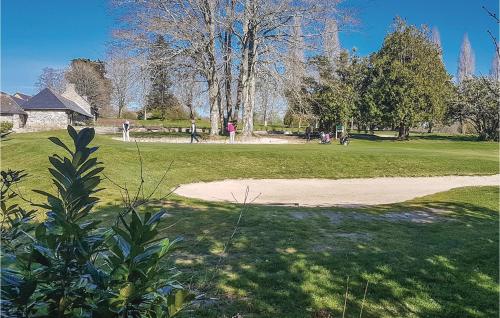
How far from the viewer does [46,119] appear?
49.7 metres

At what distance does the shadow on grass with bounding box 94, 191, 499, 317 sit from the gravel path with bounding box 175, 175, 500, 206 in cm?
477

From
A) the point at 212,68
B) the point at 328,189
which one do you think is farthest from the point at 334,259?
the point at 212,68

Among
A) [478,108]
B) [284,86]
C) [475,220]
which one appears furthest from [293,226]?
[478,108]

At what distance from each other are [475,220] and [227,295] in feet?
22.7

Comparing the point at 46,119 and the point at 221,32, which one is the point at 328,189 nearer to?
the point at 221,32

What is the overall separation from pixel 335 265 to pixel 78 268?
4.13 metres

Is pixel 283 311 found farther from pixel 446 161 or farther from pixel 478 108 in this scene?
pixel 478 108

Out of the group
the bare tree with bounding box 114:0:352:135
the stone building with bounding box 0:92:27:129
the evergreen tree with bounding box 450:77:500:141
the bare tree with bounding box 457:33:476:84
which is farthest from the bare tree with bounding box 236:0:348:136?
the bare tree with bounding box 457:33:476:84

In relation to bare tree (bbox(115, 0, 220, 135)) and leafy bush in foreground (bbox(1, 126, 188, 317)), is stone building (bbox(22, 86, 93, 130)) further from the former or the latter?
leafy bush in foreground (bbox(1, 126, 188, 317))

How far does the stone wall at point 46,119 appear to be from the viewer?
4875cm

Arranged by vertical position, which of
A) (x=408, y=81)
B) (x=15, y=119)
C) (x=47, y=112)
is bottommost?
(x=15, y=119)

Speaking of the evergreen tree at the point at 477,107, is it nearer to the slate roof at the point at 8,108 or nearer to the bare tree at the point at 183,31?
Answer: the bare tree at the point at 183,31

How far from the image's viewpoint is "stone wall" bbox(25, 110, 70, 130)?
48750 millimetres

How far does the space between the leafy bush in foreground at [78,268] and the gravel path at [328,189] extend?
34.4 feet
